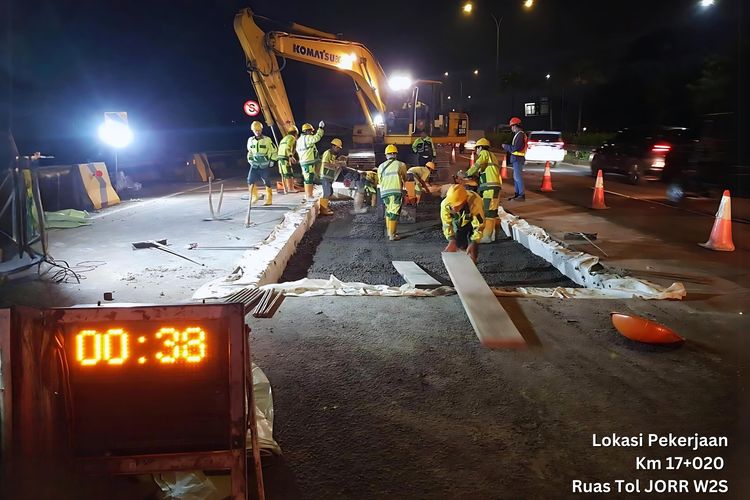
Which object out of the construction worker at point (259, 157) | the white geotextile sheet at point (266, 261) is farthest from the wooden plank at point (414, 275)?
the construction worker at point (259, 157)

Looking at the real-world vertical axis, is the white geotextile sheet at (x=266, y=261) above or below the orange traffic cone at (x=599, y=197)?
below

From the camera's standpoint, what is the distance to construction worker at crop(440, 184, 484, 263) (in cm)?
843

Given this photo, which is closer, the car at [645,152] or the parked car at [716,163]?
the parked car at [716,163]

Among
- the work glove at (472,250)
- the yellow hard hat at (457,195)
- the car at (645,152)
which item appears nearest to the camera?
the yellow hard hat at (457,195)

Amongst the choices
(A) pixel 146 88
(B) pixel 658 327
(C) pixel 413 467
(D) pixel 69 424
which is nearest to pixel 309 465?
(C) pixel 413 467

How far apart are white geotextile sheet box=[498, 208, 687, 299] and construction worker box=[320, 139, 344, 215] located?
4444 mm

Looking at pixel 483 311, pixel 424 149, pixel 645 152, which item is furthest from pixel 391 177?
pixel 645 152

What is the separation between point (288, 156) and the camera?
14.3 m

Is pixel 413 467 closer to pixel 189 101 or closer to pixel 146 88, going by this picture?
pixel 146 88

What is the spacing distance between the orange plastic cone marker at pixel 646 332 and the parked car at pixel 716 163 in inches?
441

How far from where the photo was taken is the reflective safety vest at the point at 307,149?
13531 millimetres

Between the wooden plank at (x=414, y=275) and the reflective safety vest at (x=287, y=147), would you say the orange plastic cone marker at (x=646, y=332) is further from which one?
the reflective safety vest at (x=287, y=147)

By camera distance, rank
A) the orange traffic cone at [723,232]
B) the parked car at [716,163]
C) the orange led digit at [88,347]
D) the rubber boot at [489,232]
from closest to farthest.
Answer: the orange led digit at [88,347] < the orange traffic cone at [723,232] < the rubber boot at [489,232] < the parked car at [716,163]

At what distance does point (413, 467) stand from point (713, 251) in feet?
24.8
